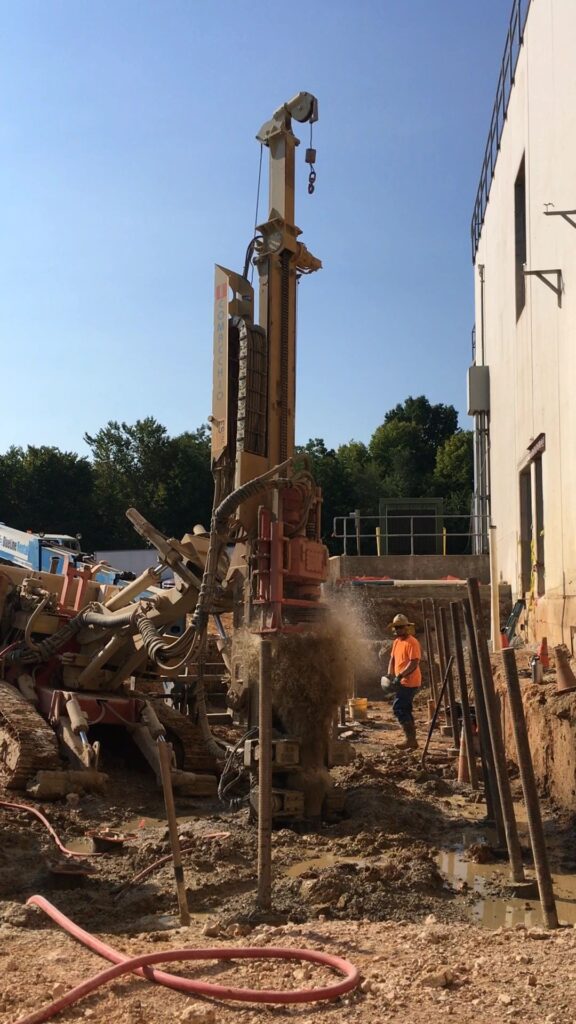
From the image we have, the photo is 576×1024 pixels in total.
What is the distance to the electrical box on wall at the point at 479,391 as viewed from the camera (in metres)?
23.1

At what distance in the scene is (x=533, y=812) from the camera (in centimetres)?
539

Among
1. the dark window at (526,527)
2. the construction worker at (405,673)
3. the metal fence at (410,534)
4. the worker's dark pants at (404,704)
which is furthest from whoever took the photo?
the metal fence at (410,534)

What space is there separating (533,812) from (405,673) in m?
6.84

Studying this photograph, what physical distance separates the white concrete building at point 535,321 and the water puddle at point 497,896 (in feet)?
18.5

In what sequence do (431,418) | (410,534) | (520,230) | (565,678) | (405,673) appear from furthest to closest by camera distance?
(431,418)
(410,534)
(520,230)
(405,673)
(565,678)

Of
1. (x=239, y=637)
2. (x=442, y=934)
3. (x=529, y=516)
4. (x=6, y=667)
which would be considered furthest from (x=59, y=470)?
(x=442, y=934)

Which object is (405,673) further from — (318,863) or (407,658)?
(318,863)

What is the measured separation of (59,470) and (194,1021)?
53.6 metres

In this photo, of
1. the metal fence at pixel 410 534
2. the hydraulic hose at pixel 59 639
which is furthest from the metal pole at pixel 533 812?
the metal fence at pixel 410 534

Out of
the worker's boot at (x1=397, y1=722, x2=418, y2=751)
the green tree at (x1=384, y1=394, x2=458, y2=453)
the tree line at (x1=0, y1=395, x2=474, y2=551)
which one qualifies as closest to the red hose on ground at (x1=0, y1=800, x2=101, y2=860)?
the worker's boot at (x1=397, y1=722, x2=418, y2=751)

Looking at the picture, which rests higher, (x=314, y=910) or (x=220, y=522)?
(x=220, y=522)

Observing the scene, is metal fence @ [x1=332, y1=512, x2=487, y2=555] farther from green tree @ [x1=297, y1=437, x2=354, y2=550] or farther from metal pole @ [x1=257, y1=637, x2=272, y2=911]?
green tree @ [x1=297, y1=437, x2=354, y2=550]

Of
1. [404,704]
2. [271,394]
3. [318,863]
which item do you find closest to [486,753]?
[318,863]

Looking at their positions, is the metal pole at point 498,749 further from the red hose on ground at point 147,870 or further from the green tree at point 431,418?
the green tree at point 431,418
